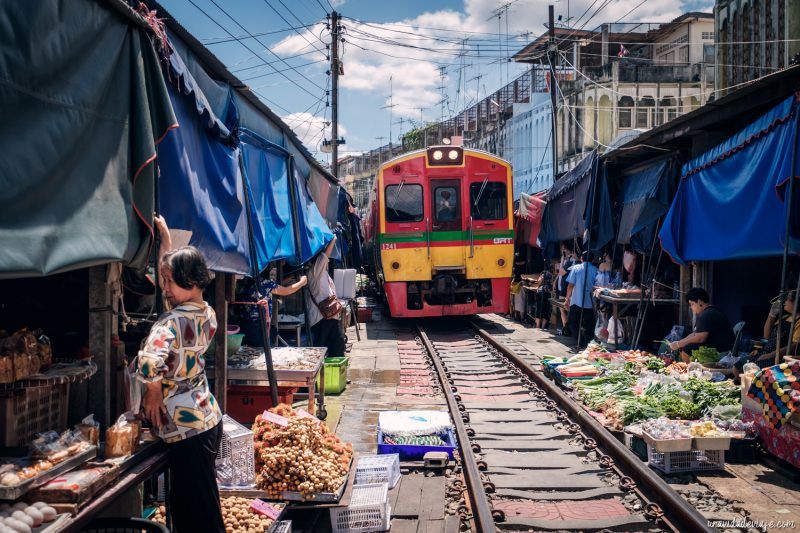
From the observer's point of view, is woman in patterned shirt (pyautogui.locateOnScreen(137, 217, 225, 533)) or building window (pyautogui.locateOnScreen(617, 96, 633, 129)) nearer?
woman in patterned shirt (pyautogui.locateOnScreen(137, 217, 225, 533))

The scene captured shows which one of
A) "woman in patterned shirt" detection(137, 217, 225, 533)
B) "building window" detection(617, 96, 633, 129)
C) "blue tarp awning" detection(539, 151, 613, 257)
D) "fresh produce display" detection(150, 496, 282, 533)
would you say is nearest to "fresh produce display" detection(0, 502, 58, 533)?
"woman in patterned shirt" detection(137, 217, 225, 533)

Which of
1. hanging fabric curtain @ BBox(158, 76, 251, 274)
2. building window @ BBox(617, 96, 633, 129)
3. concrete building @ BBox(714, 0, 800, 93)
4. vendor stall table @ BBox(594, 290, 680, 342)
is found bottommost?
vendor stall table @ BBox(594, 290, 680, 342)

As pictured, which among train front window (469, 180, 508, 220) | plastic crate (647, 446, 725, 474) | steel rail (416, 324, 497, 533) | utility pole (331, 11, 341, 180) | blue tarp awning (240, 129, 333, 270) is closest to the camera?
steel rail (416, 324, 497, 533)

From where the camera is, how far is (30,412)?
3355 mm

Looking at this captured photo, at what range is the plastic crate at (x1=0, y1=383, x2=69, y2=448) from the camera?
319 centimetres

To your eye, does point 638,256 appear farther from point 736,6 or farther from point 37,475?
point 37,475

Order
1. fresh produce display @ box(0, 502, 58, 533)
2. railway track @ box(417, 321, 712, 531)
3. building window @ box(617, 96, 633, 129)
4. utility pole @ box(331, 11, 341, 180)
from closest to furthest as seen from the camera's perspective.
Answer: fresh produce display @ box(0, 502, 58, 533)
railway track @ box(417, 321, 712, 531)
utility pole @ box(331, 11, 341, 180)
building window @ box(617, 96, 633, 129)

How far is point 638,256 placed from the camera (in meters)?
12.0

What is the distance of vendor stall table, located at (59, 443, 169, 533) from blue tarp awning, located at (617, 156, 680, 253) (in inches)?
332

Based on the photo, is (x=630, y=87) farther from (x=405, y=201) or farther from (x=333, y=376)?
(x=333, y=376)

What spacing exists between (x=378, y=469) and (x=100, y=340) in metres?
2.41

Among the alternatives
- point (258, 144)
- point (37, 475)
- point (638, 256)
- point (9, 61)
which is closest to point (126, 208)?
point (9, 61)

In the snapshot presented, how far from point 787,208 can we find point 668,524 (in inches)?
128

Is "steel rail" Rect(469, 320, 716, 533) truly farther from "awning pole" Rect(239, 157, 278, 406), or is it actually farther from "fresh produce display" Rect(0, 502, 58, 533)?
"fresh produce display" Rect(0, 502, 58, 533)
